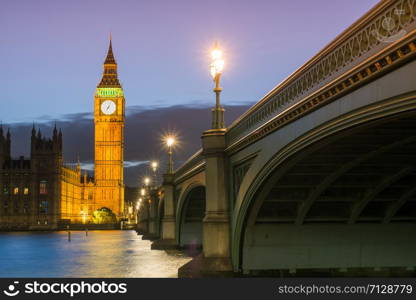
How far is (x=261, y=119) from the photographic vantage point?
2111 centimetres

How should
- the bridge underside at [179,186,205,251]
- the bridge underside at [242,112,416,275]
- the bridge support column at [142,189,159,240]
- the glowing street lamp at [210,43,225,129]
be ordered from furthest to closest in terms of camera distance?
the bridge support column at [142,189,159,240] → the bridge underside at [179,186,205,251] → the glowing street lamp at [210,43,225,129] → the bridge underside at [242,112,416,275]

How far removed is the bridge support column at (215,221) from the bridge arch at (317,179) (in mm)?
594

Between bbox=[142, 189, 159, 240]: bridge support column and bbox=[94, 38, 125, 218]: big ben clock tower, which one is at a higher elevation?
bbox=[94, 38, 125, 218]: big ben clock tower

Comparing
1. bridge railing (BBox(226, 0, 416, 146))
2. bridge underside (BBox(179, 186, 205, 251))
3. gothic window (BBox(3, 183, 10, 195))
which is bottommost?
bridge underside (BBox(179, 186, 205, 251))

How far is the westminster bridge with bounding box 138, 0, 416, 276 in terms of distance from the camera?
1459 cm

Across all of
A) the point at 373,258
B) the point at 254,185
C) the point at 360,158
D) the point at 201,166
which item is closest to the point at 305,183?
the point at 254,185

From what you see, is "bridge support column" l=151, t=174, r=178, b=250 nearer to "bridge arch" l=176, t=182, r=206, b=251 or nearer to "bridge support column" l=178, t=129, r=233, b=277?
"bridge arch" l=176, t=182, r=206, b=251

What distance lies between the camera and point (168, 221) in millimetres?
54719

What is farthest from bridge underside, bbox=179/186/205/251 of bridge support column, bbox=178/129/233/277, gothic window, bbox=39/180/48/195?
gothic window, bbox=39/180/48/195

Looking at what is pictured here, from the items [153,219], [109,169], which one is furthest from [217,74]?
[109,169]

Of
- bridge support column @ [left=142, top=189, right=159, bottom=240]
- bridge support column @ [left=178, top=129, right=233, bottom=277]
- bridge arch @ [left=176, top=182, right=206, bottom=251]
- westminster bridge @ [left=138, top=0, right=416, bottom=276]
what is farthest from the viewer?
bridge support column @ [left=142, top=189, right=159, bottom=240]

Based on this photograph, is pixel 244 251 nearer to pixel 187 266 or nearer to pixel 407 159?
pixel 187 266

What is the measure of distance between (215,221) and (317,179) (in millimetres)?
5040

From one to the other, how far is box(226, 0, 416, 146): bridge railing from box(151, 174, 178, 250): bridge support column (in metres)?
35.6
